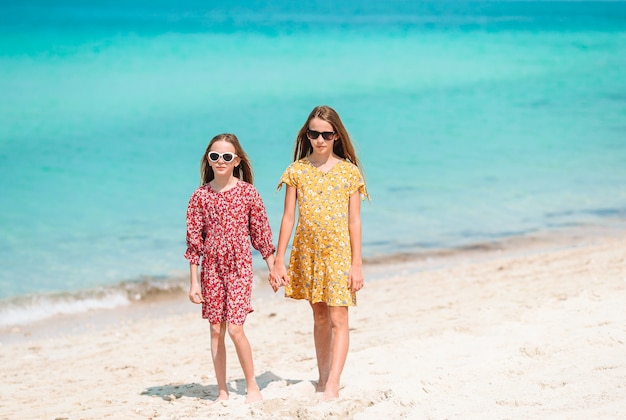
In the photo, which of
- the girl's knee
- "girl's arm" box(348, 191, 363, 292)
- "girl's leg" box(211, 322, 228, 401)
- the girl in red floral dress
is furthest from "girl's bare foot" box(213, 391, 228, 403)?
"girl's arm" box(348, 191, 363, 292)

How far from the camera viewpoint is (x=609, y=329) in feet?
18.0

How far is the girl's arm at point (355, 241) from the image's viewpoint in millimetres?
4926

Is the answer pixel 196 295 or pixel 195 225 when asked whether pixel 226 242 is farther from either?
pixel 196 295

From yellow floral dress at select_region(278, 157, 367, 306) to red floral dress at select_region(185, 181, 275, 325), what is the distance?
0.78 ft

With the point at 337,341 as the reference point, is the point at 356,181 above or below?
above

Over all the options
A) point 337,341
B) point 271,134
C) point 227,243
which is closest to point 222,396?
point 337,341

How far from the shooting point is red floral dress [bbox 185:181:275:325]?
195 inches

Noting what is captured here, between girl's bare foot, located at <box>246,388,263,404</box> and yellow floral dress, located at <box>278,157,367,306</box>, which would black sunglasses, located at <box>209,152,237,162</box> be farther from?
girl's bare foot, located at <box>246,388,263,404</box>

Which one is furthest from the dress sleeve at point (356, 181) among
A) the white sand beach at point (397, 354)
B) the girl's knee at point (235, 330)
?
the white sand beach at point (397, 354)

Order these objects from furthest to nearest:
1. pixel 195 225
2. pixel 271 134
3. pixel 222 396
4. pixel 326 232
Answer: pixel 271 134, pixel 222 396, pixel 195 225, pixel 326 232

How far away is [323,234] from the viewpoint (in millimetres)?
4918

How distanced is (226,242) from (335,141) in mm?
870

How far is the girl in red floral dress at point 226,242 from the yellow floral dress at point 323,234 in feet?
0.72

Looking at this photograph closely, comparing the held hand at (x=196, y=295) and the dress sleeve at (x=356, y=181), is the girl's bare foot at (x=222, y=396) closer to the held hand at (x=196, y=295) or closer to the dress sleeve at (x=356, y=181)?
the held hand at (x=196, y=295)
